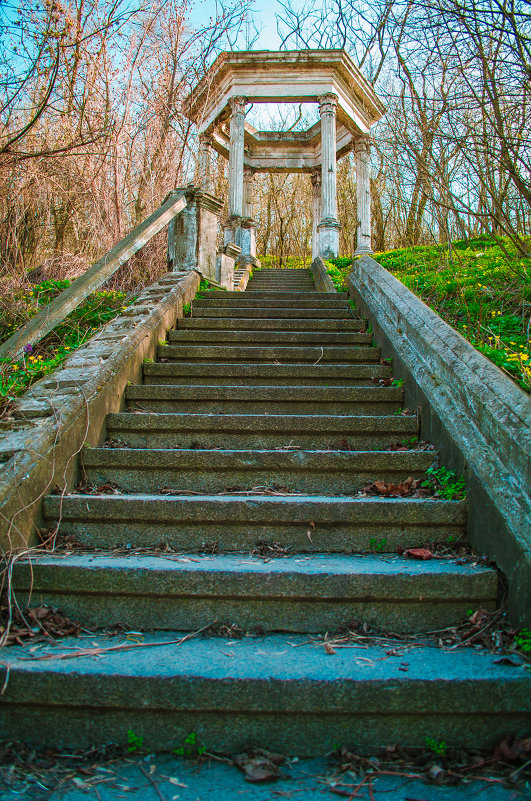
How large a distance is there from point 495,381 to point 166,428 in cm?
206

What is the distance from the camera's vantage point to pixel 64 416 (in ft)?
9.82

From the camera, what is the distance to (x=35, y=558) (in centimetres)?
229

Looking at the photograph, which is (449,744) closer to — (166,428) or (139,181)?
(166,428)

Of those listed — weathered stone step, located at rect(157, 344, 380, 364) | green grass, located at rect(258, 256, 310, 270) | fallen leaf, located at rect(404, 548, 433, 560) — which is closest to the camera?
fallen leaf, located at rect(404, 548, 433, 560)

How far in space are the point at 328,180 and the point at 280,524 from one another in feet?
38.8

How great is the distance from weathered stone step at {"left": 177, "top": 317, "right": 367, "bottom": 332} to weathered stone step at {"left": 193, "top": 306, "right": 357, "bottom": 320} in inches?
14.0

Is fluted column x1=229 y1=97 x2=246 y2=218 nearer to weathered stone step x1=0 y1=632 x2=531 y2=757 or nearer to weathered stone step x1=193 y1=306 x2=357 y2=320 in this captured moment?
weathered stone step x1=193 y1=306 x2=357 y2=320

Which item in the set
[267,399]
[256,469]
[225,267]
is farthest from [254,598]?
[225,267]

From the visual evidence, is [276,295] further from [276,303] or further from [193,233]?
[193,233]

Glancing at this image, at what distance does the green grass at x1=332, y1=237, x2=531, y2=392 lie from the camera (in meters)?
3.49

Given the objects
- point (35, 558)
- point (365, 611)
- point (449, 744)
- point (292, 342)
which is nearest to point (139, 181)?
point (292, 342)

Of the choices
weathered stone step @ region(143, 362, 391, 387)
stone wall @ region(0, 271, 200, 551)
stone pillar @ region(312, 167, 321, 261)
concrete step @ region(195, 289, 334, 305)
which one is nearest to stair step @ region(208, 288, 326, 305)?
concrete step @ region(195, 289, 334, 305)

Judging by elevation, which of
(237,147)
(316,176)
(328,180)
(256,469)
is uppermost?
(316,176)

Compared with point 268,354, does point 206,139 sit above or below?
above
